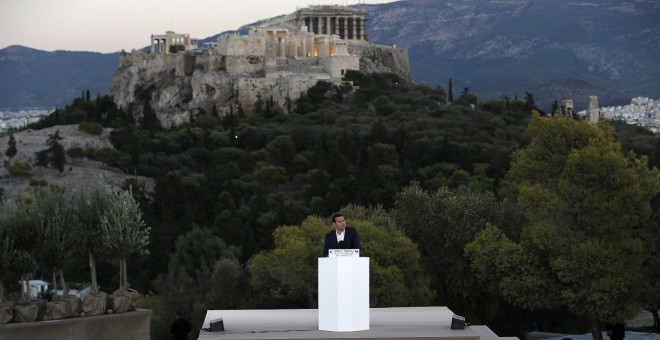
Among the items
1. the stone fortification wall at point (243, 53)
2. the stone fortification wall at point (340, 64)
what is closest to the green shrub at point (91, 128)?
the stone fortification wall at point (243, 53)

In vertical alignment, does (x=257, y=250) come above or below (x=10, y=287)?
below

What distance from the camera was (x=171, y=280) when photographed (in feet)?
202

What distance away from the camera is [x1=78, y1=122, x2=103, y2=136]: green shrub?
13200 centimetres

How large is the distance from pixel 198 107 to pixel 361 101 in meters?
17.1

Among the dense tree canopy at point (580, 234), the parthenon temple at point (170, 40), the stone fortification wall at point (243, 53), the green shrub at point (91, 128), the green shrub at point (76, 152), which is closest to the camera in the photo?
the dense tree canopy at point (580, 234)

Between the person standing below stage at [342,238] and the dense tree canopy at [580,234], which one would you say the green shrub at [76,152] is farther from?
the person standing below stage at [342,238]

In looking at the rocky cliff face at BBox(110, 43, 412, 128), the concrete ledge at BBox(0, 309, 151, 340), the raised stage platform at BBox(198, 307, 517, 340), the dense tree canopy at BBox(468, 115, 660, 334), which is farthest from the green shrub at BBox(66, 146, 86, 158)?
the raised stage platform at BBox(198, 307, 517, 340)

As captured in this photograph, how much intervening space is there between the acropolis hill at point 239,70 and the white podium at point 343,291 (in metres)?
118

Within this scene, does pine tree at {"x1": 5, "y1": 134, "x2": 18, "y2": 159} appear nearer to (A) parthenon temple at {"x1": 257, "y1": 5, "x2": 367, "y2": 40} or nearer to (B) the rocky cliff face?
(B) the rocky cliff face

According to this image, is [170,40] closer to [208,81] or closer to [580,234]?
[208,81]

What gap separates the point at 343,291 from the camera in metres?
22.0

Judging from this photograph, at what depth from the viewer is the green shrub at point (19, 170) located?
118 meters

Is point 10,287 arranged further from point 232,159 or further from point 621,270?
point 232,159

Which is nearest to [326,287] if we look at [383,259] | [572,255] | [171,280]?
[572,255]
